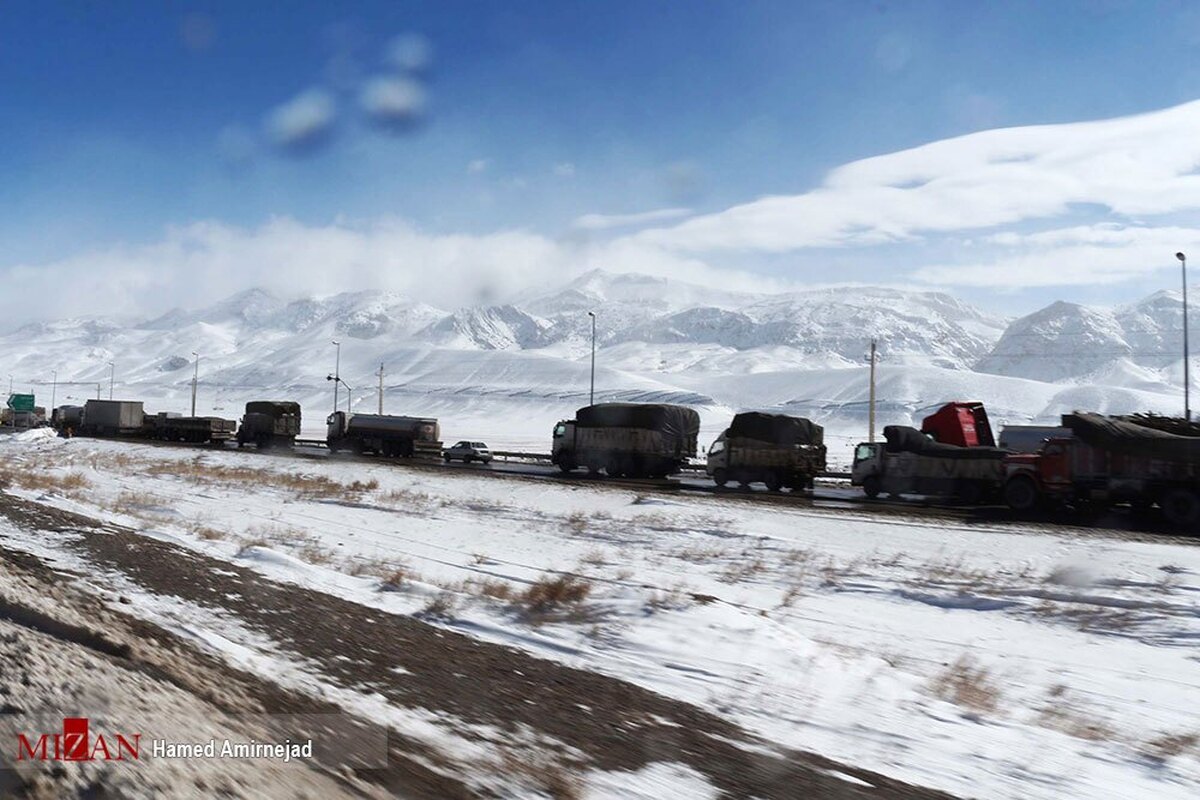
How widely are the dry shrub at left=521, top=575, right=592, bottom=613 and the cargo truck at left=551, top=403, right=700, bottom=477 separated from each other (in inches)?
Answer: 999

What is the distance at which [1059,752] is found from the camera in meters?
6.70

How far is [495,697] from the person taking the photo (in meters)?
7.02

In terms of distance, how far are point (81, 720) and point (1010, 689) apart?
26.5 ft

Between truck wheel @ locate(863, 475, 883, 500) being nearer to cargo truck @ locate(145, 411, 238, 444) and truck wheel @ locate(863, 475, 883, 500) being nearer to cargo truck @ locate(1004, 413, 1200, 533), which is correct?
cargo truck @ locate(1004, 413, 1200, 533)

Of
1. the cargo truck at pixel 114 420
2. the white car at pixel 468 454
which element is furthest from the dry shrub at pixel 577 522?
the cargo truck at pixel 114 420

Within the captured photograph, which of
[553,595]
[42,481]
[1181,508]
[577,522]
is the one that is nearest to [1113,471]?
[1181,508]

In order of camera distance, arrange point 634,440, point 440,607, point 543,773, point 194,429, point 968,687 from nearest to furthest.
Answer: point 543,773 → point 968,687 → point 440,607 → point 634,440 → point 194,429

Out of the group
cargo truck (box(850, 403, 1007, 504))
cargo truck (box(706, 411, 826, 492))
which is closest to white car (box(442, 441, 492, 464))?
cargo truck (box(706, 411, 826, 492))

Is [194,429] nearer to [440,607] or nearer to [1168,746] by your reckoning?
[440,607]

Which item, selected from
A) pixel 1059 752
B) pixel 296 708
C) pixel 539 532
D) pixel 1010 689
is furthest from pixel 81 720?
pixel 539 532

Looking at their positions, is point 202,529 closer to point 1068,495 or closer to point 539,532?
point 539,532

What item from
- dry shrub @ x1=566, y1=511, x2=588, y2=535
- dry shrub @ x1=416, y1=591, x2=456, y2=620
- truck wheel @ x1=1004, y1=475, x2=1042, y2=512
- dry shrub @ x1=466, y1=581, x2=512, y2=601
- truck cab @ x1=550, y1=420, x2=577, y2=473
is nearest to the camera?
dry shrub @ x1=416, y1=591, x2=456, y2=620

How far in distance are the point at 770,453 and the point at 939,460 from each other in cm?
604

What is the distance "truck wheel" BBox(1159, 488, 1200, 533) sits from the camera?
22406mm
